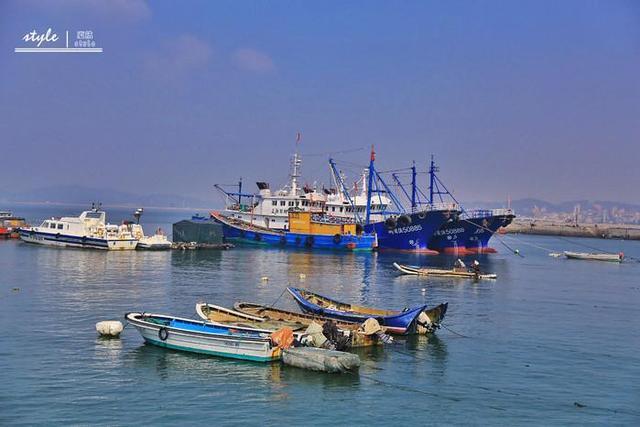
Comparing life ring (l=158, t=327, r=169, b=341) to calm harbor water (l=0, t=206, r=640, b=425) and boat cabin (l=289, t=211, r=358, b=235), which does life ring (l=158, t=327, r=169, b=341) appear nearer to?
calm harbor water (l=0, t=206, r=640, b=425)

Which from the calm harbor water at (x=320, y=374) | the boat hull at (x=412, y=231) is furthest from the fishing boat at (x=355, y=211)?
the calm harbor water at (x=320, y=374)

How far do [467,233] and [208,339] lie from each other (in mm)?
57674

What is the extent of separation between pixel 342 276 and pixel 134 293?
56.4ft

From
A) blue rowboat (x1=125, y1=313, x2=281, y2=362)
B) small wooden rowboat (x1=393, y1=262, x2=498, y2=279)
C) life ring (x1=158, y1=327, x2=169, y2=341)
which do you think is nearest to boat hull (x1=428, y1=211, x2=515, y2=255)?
small wooden rowboat (x1=393, y1=262, x2=498, y2=279)

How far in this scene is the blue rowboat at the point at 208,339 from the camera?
2023cm

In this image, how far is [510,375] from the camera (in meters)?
20.4

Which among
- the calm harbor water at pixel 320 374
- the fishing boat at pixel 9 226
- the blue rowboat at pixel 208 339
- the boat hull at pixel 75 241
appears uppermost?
the fishing boat at pixel 9 226

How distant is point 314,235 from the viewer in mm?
70312

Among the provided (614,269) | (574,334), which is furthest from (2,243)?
(614,269)

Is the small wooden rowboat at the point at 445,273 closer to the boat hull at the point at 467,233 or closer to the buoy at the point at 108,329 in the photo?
the boat hull at the point at 467,233

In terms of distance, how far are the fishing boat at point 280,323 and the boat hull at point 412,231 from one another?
45543mm

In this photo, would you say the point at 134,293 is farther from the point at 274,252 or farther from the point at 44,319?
the point at 274,252

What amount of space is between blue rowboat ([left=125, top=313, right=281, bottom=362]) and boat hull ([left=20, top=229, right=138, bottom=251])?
35890 millimetres

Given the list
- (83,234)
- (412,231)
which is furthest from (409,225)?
(83,234)
